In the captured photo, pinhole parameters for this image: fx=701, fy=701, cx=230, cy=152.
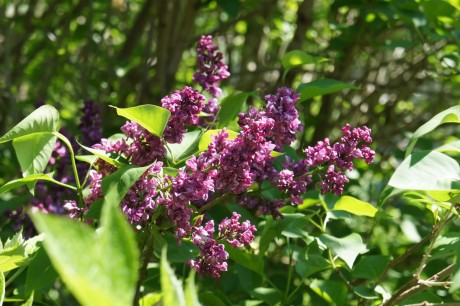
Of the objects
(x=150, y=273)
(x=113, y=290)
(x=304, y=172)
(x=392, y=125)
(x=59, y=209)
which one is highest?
(x=113, y=290)

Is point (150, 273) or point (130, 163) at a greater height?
point (130, 163)

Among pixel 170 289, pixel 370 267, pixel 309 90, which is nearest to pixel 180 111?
pixel 309 90

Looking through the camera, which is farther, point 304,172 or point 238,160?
point 304,172

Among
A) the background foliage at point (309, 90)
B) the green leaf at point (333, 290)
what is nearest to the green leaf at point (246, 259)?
the background foliage at point (309, 90)

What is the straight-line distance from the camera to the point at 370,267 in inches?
54.0

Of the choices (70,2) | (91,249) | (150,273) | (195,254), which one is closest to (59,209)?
(150,273)

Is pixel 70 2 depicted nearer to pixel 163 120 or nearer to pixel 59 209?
pixel 59 209

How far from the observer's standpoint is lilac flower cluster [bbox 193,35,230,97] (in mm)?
1388

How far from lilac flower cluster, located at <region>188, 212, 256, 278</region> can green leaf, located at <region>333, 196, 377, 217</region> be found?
0.22 metres

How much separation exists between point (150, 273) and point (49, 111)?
1.71ft

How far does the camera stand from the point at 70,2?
2.79m

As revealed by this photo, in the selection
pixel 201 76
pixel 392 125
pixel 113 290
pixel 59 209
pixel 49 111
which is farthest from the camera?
pixel 392 125

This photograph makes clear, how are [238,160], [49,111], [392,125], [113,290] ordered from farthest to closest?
[392,125] → [49,111] → [238,160] → [113,290]

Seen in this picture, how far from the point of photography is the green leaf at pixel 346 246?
1.20m
